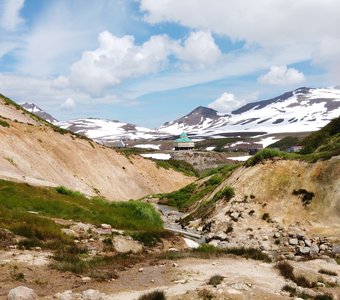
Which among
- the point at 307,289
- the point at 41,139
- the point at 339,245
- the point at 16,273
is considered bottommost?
the point at 339,245

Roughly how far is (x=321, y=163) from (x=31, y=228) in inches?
1348

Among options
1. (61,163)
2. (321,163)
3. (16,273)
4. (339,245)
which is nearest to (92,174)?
(61,163)

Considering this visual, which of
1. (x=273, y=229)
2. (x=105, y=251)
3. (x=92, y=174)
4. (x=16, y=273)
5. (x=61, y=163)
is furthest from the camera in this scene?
(x=92, y=174)

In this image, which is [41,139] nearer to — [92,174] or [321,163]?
[92,174]

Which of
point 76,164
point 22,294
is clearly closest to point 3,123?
point 76,164

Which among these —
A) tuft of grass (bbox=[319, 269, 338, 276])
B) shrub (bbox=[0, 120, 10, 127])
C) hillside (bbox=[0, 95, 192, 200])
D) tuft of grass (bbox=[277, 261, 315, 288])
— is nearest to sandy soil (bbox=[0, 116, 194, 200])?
hillside (bbox=[0, 95, 192, 200])

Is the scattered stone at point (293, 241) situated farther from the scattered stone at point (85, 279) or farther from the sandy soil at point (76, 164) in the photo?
the sandy soil at point (76, 164)

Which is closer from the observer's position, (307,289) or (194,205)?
(307,289)

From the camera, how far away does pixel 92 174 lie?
9212cm

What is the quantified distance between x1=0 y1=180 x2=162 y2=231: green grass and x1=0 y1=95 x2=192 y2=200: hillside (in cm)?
2310

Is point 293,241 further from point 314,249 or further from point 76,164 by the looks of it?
point 76,164

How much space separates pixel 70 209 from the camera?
33688mm

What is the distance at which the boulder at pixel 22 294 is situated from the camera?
14047mm

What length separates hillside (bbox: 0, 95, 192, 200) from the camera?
73375 millimetres
